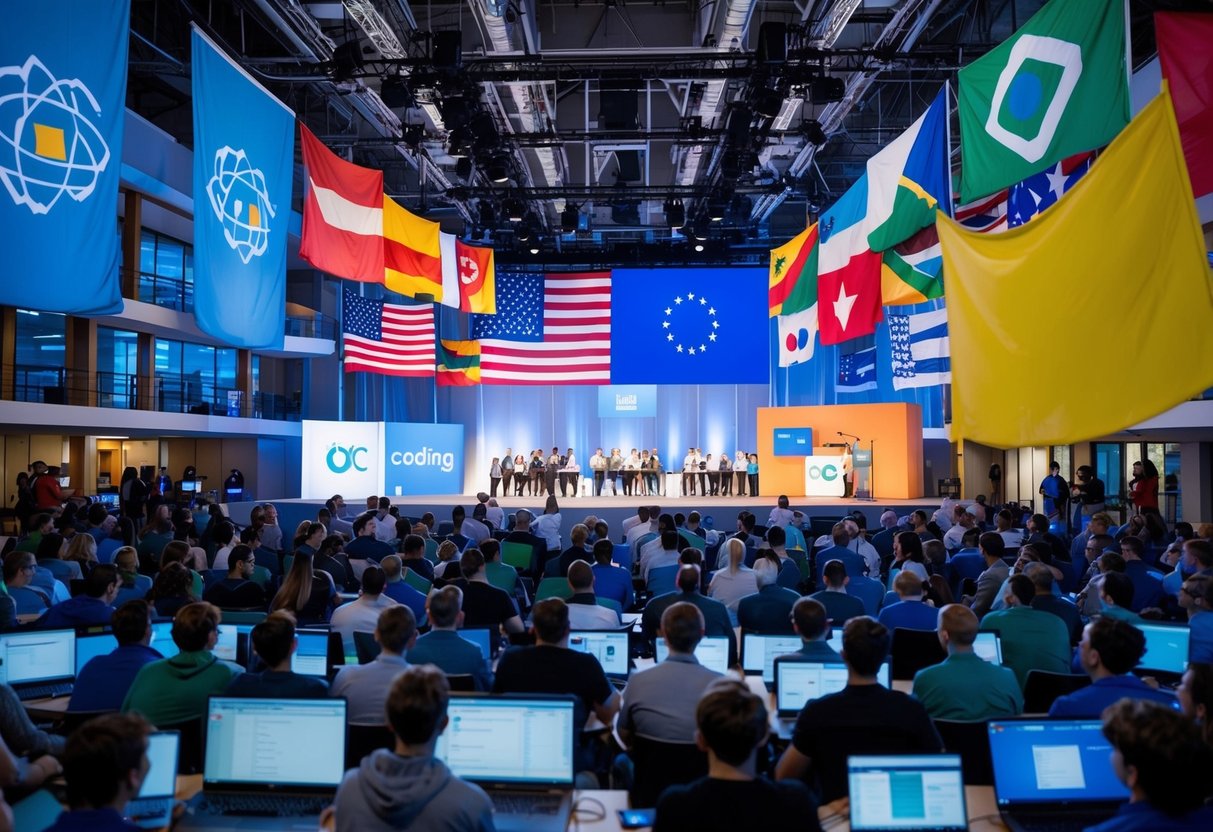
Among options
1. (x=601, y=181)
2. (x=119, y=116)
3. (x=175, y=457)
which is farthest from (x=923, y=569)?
(x=175, y=457)

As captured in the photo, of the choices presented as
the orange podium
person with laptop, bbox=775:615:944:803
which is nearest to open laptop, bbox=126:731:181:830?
person with laptop, bbox=775:615:944:803

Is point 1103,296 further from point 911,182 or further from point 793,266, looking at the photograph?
point 793,266

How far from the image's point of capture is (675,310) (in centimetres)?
2002

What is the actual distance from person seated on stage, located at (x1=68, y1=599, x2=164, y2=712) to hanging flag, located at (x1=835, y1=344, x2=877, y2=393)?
55.2 feet

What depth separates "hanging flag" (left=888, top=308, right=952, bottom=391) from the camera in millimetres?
15547

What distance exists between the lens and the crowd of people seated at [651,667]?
249cm

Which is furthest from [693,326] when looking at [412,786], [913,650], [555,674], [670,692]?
[412,786]

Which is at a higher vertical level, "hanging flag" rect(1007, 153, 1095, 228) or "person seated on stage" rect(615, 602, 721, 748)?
"hanging flag" rect(1007, 153, 1095, 228)

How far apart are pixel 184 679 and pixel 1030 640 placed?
14.2ft

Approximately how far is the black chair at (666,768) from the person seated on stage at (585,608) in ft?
7.38

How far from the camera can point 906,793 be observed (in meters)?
3.01

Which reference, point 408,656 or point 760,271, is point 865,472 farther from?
point 408,656

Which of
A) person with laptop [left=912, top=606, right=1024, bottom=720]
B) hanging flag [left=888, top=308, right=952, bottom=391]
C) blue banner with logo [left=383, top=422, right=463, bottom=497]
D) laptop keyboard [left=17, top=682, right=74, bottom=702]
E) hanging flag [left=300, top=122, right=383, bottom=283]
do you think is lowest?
laptop keyboard [left=17, top=682, right=74, bottom=702]

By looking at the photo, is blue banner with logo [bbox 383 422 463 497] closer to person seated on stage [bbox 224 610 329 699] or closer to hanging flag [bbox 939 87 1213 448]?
hanging flag [bbox 939 87 1213 448]
